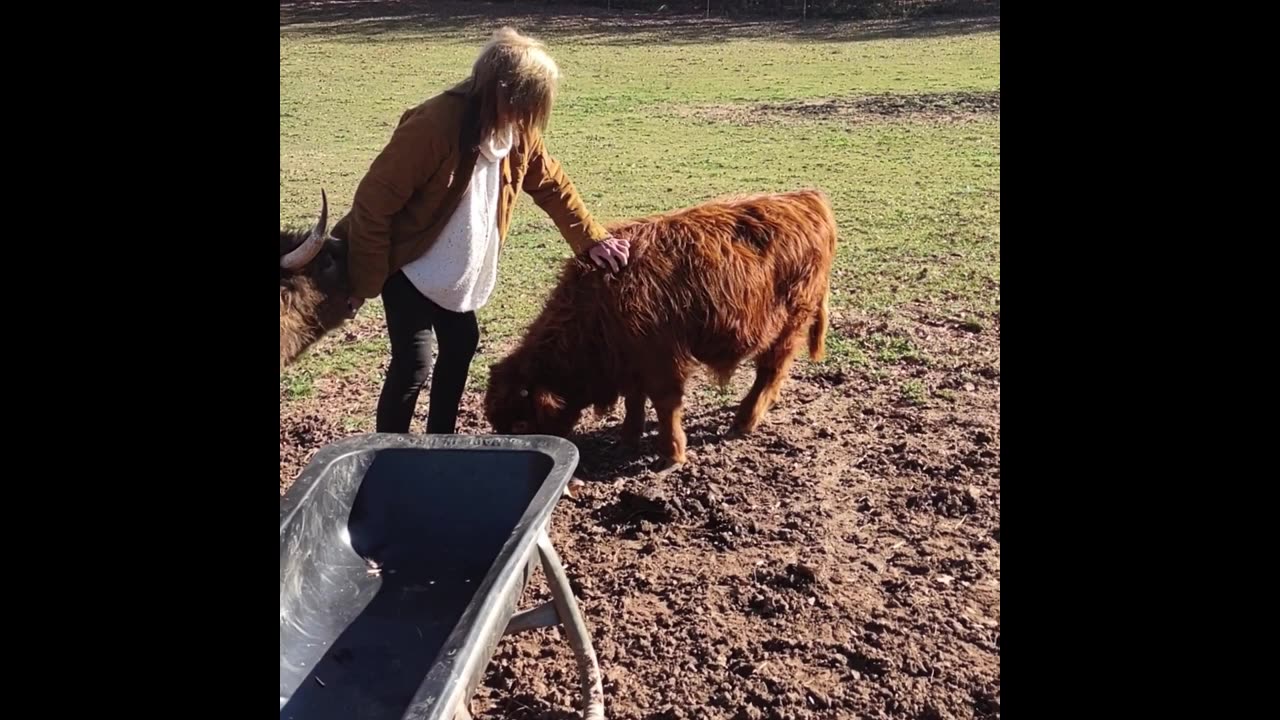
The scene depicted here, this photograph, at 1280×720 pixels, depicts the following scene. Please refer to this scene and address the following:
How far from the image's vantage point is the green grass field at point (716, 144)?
303 inches

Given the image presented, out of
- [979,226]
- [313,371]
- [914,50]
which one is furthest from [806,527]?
[914,50]

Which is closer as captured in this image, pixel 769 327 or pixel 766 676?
pixel 766 676

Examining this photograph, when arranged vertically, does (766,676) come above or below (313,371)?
below

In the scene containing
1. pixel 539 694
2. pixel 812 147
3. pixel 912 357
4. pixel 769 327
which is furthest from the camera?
pixel 812 147

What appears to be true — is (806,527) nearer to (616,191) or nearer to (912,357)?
(912,357)

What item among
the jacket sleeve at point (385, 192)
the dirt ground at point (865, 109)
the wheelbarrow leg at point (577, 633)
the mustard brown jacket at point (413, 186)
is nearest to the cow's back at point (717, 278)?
the mustard brown jacket at point (413, 186)

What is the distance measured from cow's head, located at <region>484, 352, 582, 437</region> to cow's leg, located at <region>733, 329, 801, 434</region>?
0.97m

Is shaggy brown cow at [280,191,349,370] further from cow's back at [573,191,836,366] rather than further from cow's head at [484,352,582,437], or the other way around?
cow's back at [573,191,836,366]

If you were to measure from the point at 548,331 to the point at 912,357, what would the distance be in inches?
97.5

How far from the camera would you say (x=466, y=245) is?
13.7ft

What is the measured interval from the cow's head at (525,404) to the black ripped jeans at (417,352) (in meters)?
0.34

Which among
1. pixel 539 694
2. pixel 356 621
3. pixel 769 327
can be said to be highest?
pixel 769 327

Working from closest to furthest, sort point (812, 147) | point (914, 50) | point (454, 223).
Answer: point (454, 223), point (812, 147), point (914, 50)

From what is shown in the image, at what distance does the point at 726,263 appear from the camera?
16.5 feet
